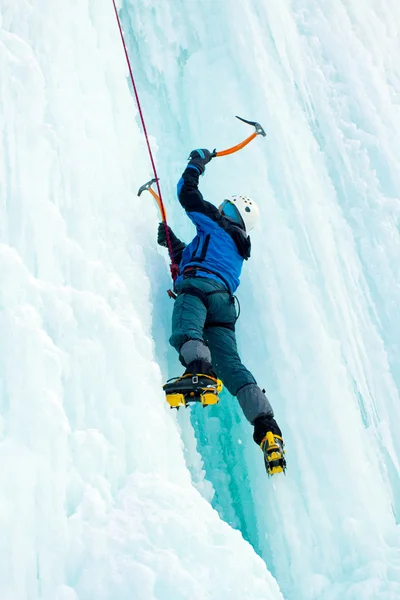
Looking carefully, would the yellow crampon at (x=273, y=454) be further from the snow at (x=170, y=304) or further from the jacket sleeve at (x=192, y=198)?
the jacket sleeve at (x=192, y=198)

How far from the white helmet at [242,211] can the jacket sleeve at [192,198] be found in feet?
0.62

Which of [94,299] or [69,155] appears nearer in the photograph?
[94,299]

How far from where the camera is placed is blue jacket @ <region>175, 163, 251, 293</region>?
3.81 meters

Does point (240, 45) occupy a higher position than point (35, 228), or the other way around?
point (240, 45)

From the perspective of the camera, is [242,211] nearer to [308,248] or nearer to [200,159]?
[200,159]

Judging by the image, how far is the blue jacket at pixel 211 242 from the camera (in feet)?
12.5

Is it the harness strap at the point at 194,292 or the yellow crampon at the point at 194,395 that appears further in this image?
the harness strap at the point at 194,292

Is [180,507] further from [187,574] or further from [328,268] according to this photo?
[328,268]

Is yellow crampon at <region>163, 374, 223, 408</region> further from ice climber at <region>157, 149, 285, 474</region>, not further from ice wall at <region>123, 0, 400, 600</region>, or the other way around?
ice wall at <region>123, 0, 400, 600</region>

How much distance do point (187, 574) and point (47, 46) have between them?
3.06 metres

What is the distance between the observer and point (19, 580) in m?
2.13

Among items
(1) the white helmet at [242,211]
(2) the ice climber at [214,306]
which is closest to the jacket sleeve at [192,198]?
(2) the ice climber at [214,306]

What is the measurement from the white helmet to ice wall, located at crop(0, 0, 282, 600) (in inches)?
22.0

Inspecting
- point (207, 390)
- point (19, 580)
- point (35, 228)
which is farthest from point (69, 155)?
point (19, 580)
